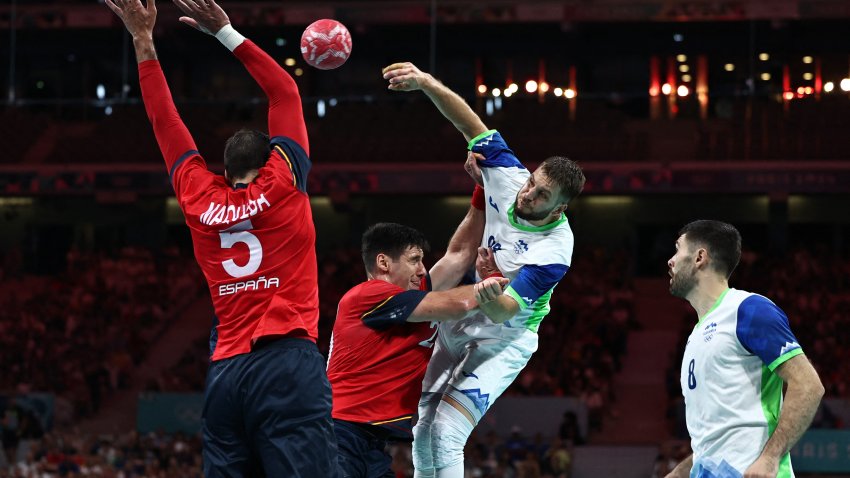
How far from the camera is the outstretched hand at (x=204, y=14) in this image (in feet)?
17.8

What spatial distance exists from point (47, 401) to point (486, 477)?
974cm

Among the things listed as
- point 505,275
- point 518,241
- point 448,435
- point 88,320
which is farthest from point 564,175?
point 88,320

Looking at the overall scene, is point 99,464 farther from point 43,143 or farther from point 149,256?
point 43,143

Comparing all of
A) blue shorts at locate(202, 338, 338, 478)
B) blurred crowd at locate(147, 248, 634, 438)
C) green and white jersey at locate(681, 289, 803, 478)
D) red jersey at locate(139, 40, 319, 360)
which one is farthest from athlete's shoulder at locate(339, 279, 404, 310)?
blurred crowd at locate(147, 248, 634, 438)

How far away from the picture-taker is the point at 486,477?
17422 mm

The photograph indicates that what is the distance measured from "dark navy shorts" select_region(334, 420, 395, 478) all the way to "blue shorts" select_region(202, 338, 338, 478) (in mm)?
1007

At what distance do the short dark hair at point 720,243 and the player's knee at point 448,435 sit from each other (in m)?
2.02

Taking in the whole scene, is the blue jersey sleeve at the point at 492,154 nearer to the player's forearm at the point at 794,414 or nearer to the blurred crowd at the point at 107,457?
the player's forearm at the point at 794,414

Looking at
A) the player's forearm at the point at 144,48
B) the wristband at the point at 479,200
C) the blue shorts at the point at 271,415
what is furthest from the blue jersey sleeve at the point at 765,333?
the player's forearm at the point at 144,48

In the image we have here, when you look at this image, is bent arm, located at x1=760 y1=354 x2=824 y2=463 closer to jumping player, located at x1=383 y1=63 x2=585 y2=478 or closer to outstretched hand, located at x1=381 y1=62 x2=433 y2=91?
jumping player, located at x1=383 y1=63 x2=585 y2=478

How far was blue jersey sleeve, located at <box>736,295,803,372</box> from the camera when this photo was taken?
16.4ft

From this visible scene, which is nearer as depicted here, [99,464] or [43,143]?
[99,464]

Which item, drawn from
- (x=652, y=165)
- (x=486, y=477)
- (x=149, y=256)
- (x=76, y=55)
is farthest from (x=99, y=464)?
(x=76, y=55)

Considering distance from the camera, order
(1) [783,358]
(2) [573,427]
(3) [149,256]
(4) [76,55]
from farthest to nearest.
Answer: (4) [76,55]
(3) [149,256]
(2) [573,427]
(1) [783,358]
